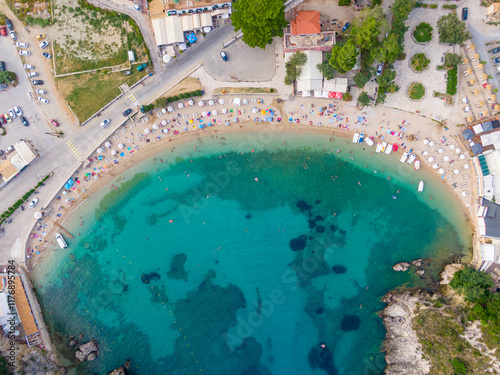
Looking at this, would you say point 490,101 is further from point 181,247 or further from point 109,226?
point 109,226

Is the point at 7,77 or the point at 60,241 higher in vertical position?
the point at 7,77

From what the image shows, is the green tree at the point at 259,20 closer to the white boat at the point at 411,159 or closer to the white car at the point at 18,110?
the white boat at the point at 411,159

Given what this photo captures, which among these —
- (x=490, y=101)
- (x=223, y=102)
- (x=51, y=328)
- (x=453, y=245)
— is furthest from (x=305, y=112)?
(x=51, y=328)

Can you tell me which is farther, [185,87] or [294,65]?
[185,87]

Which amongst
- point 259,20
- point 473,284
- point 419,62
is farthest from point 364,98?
point 473,284

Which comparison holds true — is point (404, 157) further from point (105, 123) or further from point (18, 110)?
point (18, 110)

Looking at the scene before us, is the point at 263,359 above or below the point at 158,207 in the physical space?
below
